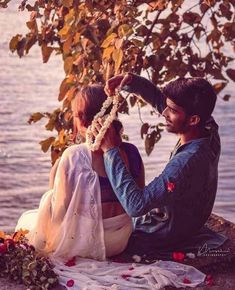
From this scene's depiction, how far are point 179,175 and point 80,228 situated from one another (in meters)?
0.50

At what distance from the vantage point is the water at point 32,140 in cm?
686

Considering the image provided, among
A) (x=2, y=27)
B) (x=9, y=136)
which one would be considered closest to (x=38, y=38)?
(x=9, y=136)

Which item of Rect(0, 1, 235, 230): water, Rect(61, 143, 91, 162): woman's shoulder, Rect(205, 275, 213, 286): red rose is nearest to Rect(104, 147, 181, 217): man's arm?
Rect(61, 143, 91, 162): woman's shoulder

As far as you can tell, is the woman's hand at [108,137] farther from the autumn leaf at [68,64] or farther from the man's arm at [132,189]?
the autumn leaf at [68,64]

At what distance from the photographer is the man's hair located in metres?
3.53

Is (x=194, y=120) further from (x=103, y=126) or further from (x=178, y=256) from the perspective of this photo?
(x=178, y=256)

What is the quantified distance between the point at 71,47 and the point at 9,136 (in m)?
4.22

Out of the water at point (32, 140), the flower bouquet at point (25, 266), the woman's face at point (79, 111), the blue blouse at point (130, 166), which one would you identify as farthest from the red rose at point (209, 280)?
the water at point (32, 140)

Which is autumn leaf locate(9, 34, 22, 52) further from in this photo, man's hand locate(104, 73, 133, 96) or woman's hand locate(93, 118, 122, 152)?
woman's hand locate(93, 118, 122, 152)

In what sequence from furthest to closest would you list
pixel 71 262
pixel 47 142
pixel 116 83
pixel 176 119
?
pixel 47 142 → pixel 116 83 → pixel 176 119 → pixel 71 262

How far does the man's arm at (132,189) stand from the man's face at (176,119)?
0.28 meters

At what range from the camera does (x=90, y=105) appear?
11.3 ft

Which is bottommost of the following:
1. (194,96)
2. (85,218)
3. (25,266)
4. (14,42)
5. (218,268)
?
(218,268)

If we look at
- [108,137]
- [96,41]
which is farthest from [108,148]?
[96,41]
